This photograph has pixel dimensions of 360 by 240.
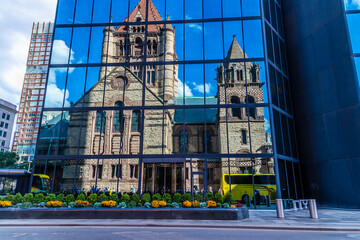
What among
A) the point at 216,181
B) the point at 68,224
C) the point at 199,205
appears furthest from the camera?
the point at 216,181

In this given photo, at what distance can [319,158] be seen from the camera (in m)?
20.7

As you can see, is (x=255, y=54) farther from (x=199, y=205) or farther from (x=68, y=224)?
(x=68, y=224)

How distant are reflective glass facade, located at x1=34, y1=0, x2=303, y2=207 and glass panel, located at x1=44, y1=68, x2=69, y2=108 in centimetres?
9

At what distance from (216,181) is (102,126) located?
11.0 meters

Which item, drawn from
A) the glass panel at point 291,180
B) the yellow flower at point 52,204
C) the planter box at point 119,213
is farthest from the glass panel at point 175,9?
the yellow flower at point 52,204

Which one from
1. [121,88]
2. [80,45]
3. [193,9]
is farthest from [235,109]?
[80,45]

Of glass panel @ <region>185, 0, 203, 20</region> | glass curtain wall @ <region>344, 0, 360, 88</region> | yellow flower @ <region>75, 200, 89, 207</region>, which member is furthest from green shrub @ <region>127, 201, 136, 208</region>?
glass curtain wall @ <region>344, 0, 360, 88</region>

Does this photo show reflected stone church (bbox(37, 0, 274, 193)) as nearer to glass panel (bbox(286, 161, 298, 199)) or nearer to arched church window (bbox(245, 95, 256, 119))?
arched church window (bbox(245, 95, 256, 119))

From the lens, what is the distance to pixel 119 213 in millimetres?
13180

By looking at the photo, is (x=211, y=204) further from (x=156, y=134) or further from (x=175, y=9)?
(x=175, y=9)

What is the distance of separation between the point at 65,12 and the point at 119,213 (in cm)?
2028

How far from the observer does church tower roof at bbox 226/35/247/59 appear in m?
21.0

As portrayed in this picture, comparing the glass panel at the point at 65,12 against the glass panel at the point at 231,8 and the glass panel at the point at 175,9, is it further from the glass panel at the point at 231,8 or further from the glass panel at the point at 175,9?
the glass panel at the point at 231,8

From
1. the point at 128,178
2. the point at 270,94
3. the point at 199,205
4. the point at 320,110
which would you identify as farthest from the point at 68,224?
the point at 320,110
